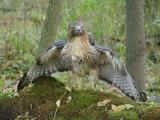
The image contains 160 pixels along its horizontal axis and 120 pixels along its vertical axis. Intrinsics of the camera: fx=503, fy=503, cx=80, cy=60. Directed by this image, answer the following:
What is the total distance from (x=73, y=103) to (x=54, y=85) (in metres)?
0.51

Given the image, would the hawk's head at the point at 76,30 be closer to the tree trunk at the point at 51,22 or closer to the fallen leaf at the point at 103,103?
the fallen leaf at the point at 103,103

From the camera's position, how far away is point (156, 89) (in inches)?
407

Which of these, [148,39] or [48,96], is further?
[148,39]

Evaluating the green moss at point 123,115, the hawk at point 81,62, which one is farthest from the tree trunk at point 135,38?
the green moss at point 123,115

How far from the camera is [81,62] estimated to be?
5867 millimetres

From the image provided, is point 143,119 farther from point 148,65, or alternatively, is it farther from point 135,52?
point 148,65

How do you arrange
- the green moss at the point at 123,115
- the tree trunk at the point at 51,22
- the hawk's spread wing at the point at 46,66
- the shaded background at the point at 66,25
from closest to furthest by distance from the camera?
A: the green moss at the point at 123,115 → the hawk's spread wing at the point at 46,66 → the tree trunk at the point at 51,22 → the shaded background at the point at 66,25

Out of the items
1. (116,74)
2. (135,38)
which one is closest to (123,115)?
(116,74)

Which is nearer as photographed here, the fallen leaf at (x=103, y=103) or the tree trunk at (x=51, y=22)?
the fallen leaf at (x=103, y=103)

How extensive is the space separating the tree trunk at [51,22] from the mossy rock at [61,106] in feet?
7.90

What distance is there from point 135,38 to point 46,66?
260 cm

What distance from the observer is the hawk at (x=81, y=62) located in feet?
19.2

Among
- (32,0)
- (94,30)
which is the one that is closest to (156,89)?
(94,30)

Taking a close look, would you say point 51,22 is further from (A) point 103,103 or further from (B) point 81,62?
(A) point 103,103
